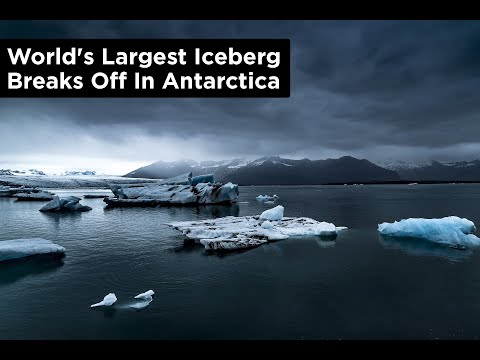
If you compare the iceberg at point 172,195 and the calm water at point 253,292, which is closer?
the calm water at point 253,292

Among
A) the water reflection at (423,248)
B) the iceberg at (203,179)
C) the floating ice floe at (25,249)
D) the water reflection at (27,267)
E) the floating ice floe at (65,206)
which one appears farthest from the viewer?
the iceberg at (203,179)

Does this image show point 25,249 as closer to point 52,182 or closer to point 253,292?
point 253,292

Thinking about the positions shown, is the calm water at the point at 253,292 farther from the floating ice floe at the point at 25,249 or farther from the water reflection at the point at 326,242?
the floating ice floe at the point at 25,249

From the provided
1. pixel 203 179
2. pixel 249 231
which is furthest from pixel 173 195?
pixel 249 231

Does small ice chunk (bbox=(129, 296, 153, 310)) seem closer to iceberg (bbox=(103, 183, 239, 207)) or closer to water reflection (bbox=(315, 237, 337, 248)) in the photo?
water reflection (bbox=(315, 237, 337, 248))

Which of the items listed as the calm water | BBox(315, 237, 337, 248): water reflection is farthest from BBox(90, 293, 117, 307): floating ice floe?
BBox(315, 237, 337, 248): water reflection

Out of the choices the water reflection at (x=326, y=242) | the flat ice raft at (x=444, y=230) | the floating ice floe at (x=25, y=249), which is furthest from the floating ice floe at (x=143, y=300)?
the flat ice raft at (x=444, y=230)

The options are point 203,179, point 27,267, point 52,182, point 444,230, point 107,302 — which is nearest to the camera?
point 107,302
